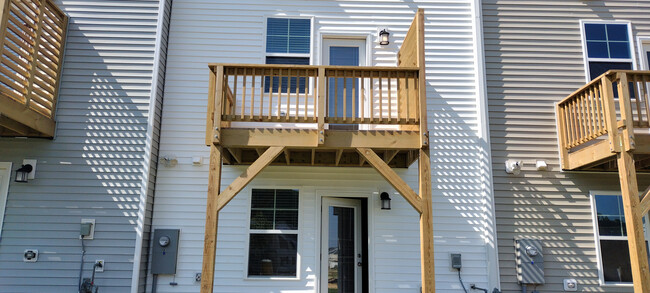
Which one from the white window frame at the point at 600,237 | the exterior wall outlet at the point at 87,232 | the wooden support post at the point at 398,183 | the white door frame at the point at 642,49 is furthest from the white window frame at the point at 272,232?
the white door frame at the point at 642,49

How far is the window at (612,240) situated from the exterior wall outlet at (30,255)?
7365 mm

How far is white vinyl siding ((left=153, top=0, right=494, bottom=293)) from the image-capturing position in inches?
245

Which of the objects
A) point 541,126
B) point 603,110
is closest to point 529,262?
point 541,126

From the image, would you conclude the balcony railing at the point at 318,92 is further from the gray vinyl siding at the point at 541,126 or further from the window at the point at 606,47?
the window at the point at 606,47

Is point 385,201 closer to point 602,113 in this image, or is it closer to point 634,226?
point 634,226

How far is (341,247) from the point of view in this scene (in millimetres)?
6617

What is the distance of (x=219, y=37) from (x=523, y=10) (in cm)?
458

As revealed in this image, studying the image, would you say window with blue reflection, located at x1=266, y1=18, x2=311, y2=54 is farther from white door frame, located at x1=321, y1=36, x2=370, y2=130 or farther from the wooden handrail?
the wooden handrail

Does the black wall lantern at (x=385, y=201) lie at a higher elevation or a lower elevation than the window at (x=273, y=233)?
higher

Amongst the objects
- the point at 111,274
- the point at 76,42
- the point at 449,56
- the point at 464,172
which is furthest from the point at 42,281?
the point at 449,56

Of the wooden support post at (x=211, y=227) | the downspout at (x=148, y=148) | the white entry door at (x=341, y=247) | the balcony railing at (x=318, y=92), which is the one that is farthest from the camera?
the white entry door at (x=341, y=247)

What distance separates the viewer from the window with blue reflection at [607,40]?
692cm

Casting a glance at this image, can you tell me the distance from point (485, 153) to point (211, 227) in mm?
3864

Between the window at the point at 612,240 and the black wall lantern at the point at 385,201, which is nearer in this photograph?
the window at the point at 612,240
